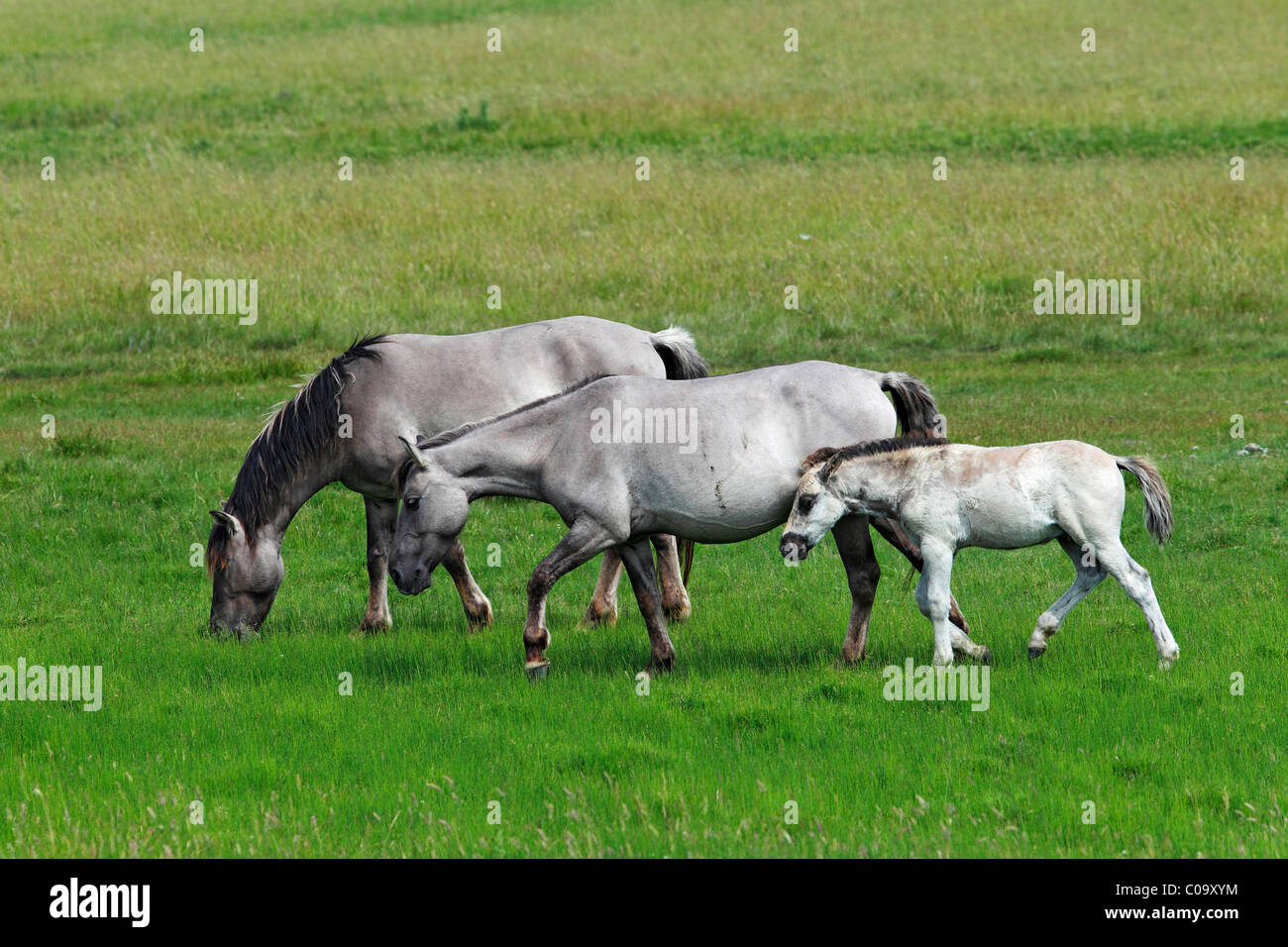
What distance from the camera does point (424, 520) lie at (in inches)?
380

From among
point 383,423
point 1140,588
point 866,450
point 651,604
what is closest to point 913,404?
point 866,450

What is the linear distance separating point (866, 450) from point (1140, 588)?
6.18ft

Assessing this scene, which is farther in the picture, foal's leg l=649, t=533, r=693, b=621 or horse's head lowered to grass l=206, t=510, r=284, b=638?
foal's leg l=649, t=533, r=693, b=621

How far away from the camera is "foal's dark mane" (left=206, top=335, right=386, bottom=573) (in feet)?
35.3

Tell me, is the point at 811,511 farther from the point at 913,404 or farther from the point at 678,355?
the point at 678,355

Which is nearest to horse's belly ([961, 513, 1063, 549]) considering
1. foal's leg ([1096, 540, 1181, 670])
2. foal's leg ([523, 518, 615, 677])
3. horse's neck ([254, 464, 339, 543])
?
foal's leg ([1096, 540, 1181, 670])

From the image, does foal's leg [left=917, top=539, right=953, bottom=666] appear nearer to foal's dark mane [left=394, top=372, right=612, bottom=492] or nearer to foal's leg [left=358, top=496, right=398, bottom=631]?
foal's dark mane [left=394, top=372, right=612, bottom=492]

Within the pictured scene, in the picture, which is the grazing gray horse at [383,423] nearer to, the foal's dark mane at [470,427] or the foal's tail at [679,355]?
the foal's tail at [679,355]

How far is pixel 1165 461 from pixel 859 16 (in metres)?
37.4

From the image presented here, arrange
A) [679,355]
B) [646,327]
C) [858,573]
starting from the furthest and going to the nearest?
[646,327], [679,355], [858,573]

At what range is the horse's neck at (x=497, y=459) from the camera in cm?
969
